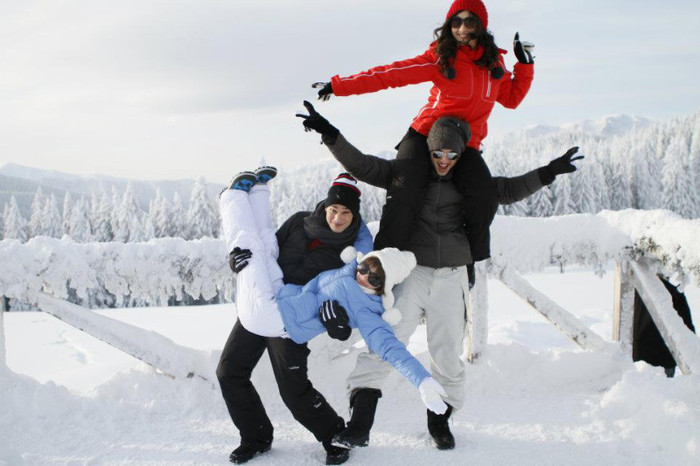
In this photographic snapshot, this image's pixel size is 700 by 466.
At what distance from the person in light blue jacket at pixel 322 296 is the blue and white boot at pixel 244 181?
0.17 m

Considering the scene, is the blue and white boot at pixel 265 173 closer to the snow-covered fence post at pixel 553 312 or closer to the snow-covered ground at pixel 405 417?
the snow-covered ground at pixel 405 417

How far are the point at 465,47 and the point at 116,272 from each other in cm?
296

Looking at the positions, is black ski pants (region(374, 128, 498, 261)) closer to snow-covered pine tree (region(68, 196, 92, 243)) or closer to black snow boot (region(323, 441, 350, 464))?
black snow boot (region(323, 441, 350, 464))

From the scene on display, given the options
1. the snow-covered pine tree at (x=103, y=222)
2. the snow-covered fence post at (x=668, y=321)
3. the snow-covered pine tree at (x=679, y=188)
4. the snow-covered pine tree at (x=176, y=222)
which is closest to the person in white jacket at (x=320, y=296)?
the snow-covered fence post at (x=668, y=321)

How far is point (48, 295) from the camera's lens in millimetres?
3443

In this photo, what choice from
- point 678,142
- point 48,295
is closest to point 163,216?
point 48,295

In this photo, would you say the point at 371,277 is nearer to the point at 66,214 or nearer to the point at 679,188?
the point at 66,214

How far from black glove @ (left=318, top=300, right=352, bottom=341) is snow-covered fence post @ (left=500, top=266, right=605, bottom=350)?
1784mm

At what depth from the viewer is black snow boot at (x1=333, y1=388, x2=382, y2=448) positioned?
9.13 ft

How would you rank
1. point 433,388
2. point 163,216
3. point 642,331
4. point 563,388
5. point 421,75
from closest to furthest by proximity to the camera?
point 433,388, point 421,75, point 563,388, point 642,331, point 163,216

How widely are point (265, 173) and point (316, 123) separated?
90 centimetres

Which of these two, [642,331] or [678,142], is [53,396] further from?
[678,142]

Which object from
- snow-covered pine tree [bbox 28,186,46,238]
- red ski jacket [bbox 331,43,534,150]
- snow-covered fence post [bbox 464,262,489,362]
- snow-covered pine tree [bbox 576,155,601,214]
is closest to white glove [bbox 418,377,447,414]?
red ski jacket [bbox 331,43,534,150]

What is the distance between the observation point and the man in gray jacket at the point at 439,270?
9.61ft
